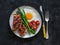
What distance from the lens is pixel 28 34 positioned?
1642mm

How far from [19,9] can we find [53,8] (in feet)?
0.71

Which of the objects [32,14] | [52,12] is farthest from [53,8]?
[32,14]

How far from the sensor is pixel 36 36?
1657 mm

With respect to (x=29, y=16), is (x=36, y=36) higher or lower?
lower

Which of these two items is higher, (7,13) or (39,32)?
(7,13)

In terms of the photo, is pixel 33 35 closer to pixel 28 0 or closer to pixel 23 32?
pixel 23 32

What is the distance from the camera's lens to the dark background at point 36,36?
1646 mm

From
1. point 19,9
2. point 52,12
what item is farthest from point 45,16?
point 19,9

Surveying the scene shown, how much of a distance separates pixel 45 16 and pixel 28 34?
0.50 feet

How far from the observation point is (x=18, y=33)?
164 centimetres

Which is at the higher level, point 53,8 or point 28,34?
point 53,8

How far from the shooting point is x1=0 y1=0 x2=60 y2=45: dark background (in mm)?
1646

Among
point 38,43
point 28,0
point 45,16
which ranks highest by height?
point 28,0

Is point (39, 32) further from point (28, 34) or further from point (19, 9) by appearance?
point (19, 9)
